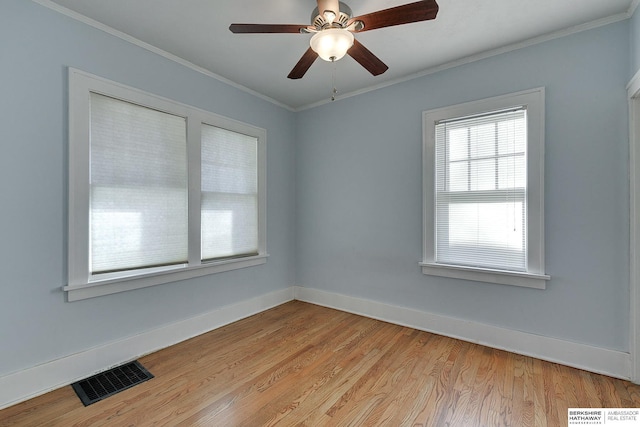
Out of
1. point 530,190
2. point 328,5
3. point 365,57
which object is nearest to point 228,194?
point 365,57

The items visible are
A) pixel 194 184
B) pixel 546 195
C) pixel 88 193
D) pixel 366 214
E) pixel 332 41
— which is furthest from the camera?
pixel 366 214

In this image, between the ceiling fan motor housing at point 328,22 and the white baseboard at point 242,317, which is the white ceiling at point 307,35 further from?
the white baseboard at point 242,317

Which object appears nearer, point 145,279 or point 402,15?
point 402,15

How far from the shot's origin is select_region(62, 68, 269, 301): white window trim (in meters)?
2.10

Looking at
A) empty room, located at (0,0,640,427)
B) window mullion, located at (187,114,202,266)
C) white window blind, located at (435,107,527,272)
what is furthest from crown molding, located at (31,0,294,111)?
white window blind, located at (435,107,527,272)

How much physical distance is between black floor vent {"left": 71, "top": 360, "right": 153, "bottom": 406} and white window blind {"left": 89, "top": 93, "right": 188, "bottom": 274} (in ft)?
2.59

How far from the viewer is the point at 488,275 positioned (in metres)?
2.62

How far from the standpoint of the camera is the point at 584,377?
212cm

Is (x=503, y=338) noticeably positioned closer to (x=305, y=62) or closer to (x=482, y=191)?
(x=482, y=191)

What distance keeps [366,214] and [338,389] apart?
194cm

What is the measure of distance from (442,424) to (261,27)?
259cm

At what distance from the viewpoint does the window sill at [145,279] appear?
2.13m

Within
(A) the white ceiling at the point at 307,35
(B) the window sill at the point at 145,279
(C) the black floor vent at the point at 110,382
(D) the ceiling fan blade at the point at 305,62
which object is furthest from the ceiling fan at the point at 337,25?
(C) the black floor vent at the point at 110,382

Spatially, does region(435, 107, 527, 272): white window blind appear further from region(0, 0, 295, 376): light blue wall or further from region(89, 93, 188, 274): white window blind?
region(0, 0, 295, 376): light blue wall
